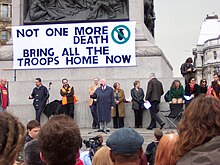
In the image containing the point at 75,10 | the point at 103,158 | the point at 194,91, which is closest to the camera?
the point at 103,158

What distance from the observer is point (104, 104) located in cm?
1384

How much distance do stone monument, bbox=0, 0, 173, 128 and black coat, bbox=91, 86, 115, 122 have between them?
1936mm

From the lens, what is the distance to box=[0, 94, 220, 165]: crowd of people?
9.39ft

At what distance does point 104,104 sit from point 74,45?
→ 4.40 meters

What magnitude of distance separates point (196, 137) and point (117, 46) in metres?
14.2

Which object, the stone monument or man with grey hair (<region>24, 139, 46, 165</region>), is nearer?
man with grey hair (<region>24, 139, 46, 165</region>)

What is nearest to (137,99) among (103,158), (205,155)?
(103,158)

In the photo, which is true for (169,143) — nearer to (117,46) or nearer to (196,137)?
(196,137)

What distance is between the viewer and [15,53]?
17.9 m

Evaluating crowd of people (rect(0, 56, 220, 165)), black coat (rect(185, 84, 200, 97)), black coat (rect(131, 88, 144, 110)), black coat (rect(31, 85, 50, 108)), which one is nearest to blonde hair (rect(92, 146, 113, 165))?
crowd of people (rect(0, 56, 220, 165))

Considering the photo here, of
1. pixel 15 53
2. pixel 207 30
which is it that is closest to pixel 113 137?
pixel 15 53

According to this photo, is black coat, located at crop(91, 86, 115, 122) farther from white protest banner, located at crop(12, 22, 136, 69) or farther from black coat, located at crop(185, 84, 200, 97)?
white protest banner, located at crop(12, 22, 136, 69)

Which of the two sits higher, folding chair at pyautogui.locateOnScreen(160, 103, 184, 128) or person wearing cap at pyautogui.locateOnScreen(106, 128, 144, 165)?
person wearing cap at pyautogui.locateOnScreen(106, 128, 144, 165)

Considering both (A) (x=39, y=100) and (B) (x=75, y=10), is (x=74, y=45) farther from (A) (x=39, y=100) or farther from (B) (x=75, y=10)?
(A) (x=39, y=100)
